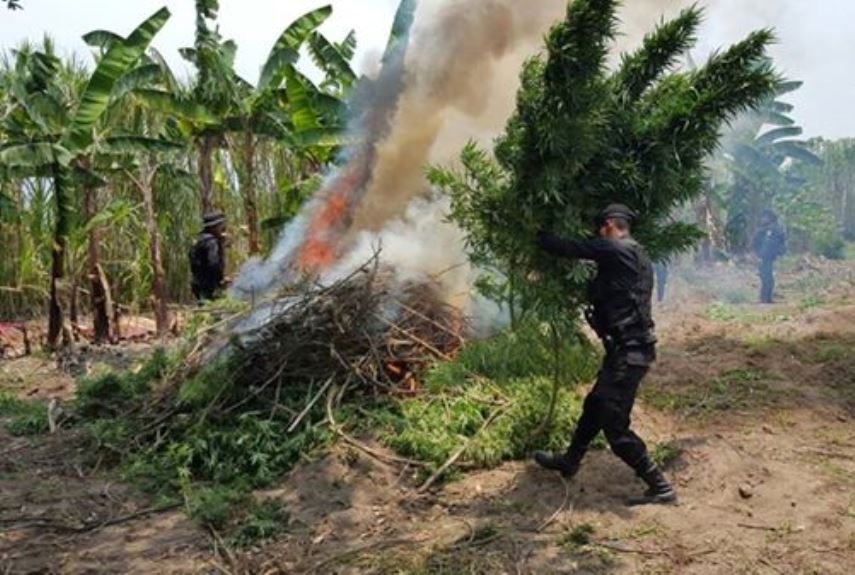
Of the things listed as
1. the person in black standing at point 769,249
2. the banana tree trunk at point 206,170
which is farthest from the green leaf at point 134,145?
the person in black standing at point 769,249

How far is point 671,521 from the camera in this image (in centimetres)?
483

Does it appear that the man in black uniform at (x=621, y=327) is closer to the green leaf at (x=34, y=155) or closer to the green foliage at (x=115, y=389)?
the green foliage at (x=115, y=389)

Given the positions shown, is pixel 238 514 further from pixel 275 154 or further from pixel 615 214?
pixel 275 154

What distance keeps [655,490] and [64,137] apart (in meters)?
9.20

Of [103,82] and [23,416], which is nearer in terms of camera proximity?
[23,416]

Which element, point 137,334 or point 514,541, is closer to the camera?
point 514,541

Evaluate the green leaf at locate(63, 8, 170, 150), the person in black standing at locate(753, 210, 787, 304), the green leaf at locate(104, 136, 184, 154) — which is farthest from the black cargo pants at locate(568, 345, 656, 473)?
the person in black standing at locate(753, 210, 787, 304)

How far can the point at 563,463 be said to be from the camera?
17.6ft

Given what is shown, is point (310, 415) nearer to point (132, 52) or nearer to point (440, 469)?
point (440, 469)

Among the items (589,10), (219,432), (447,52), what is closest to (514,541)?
(219,432)

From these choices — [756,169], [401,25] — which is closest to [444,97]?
[401,25]

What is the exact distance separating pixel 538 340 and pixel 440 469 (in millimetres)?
1436

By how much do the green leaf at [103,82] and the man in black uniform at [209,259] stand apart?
2.61m

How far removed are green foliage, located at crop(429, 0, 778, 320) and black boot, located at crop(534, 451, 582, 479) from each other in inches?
37.4
